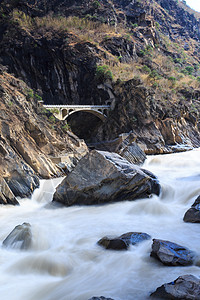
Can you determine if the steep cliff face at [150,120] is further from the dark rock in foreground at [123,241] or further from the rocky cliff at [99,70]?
the dark rock in foreground at [123,241]

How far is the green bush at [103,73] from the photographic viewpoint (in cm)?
3606

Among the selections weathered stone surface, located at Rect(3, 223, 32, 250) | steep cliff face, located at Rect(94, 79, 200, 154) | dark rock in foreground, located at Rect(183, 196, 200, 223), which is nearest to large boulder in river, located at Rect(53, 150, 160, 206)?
dark rock in foreground, located at Rect(183, 196, 200, 223)

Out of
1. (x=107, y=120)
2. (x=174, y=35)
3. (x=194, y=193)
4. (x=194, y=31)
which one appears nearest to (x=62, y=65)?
(x=107, y=120)

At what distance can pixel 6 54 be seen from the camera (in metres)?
38.3

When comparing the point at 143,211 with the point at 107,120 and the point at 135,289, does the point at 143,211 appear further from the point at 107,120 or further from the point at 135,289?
the point at 107,120

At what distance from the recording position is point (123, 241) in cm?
716

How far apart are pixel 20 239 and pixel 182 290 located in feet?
16.9

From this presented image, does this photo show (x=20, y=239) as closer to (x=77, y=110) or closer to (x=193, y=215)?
(x=193, y=215)

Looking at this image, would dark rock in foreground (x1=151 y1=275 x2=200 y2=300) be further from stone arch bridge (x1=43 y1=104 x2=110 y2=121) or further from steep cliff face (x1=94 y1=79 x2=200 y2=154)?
stone arch bridge (x1=43 y1=104 x2=110 y2=121)

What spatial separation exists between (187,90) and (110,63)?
523 inches

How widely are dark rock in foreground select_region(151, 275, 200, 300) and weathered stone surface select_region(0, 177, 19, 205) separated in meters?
9.34

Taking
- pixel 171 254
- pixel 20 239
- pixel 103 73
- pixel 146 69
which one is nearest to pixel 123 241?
pixel 171 254

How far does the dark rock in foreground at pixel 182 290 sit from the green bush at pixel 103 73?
3407 centimetres

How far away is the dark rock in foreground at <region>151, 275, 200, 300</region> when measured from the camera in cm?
423
